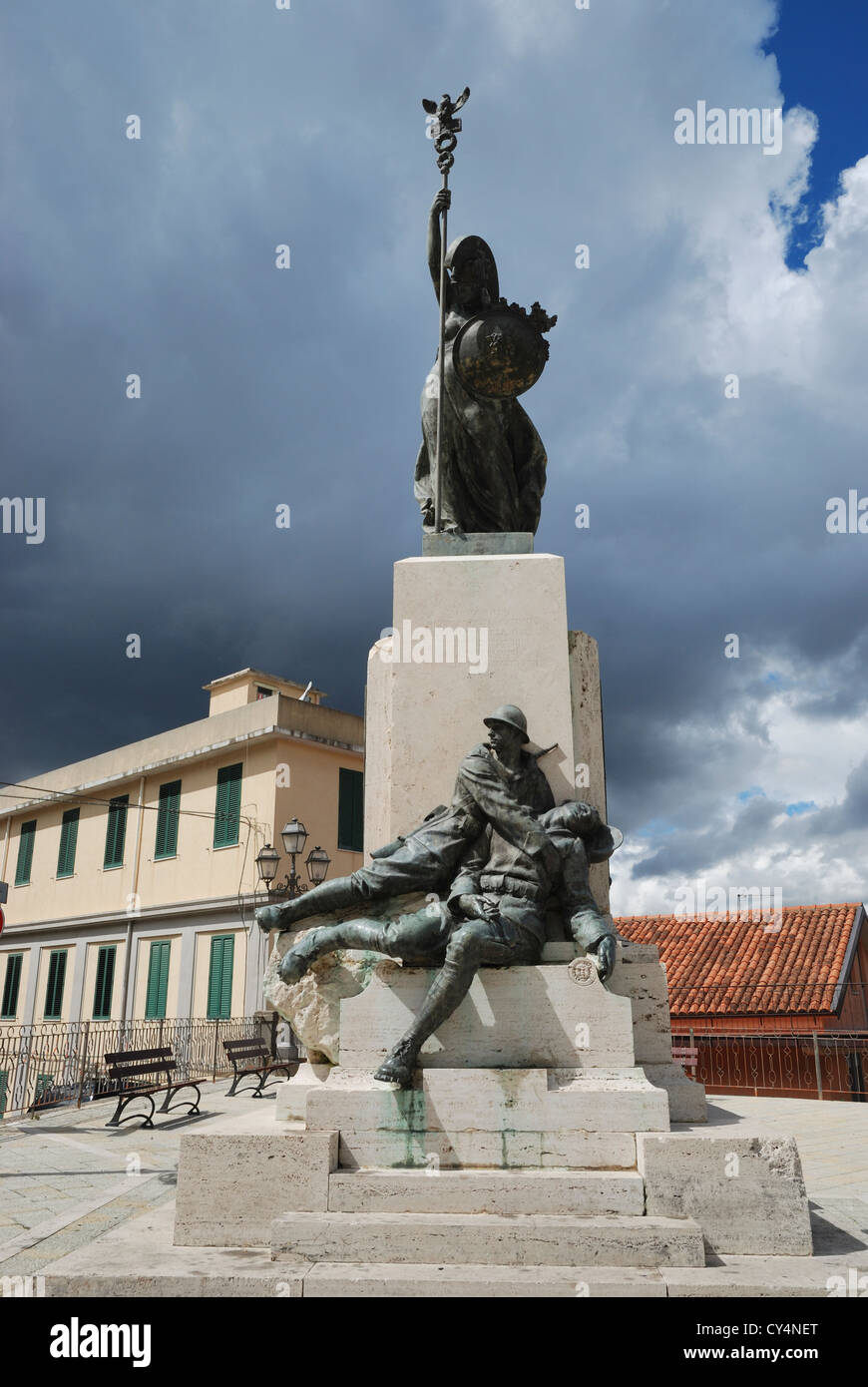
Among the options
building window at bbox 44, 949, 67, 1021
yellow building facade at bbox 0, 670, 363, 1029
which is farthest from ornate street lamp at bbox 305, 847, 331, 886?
building window at bbox 44, 949, 67, 1021

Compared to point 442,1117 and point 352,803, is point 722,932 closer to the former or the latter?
point 352,803

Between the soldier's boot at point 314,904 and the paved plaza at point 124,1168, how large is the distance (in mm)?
914

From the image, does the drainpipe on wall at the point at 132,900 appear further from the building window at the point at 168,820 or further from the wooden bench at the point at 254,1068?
the wooden bench at the point at 254,1068

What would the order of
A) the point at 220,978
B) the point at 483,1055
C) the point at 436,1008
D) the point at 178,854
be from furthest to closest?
the point at 178,854 < the point at 220,978 < the point at 483,1055 < the point at 436,1008

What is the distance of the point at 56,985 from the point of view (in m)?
25.9

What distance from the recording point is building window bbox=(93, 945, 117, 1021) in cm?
2380

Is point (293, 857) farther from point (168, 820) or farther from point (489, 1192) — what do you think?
point (168, 820)

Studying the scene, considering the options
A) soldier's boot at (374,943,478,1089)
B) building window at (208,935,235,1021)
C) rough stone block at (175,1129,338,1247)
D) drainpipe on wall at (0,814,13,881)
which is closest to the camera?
rough stone block at (175,1129,338,1247)

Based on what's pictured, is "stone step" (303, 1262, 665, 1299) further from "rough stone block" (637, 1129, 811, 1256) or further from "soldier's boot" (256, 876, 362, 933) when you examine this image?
"soldier's boot" (256, 876, 362, 933)

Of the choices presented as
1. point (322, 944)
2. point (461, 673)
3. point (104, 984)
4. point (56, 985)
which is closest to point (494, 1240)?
point (322, 944)

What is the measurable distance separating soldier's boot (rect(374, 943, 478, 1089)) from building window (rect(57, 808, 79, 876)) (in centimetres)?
2471

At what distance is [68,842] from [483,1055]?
25.2 metres
